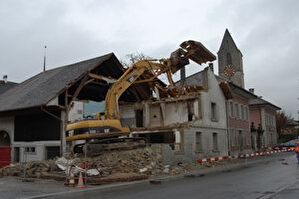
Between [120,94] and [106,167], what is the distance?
6876mm

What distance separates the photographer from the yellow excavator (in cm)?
2189

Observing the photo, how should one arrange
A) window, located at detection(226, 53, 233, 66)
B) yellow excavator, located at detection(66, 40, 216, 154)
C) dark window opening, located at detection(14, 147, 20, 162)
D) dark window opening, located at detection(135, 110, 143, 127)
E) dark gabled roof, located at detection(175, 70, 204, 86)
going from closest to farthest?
yellow excavator, located at detection(66, 40, 216, 154) → dark window opening, located at detection(14, 147, 20, 162) → dark window opening, located at detection(135, 110, 143, 127) → dark gabled roof, located at detection(175, 70, 204, 86) → window, located at detection(226, 53, 233, 66)

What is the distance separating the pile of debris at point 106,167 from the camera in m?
18.7

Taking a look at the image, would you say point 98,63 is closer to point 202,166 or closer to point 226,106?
point 202,166

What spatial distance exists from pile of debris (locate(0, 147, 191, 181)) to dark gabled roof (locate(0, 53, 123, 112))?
6.85 m

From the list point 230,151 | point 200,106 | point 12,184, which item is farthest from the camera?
point 230,151

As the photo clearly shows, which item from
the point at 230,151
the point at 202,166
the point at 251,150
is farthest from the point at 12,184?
the point at 251,150

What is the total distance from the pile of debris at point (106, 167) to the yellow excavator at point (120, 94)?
2.69 ft

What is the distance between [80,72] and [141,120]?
718 cm

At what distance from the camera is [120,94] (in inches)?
1021

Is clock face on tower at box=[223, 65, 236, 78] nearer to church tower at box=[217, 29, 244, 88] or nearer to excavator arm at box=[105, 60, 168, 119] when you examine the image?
church tower at box=[217, 29, 244, 88]

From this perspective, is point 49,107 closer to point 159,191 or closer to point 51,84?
point 51,84

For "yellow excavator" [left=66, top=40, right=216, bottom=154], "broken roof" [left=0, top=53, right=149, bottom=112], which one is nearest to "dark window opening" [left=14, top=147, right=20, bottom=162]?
"broken roof" [left=0, top=53, right=149, bottom=112]

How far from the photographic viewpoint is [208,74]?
112ft
